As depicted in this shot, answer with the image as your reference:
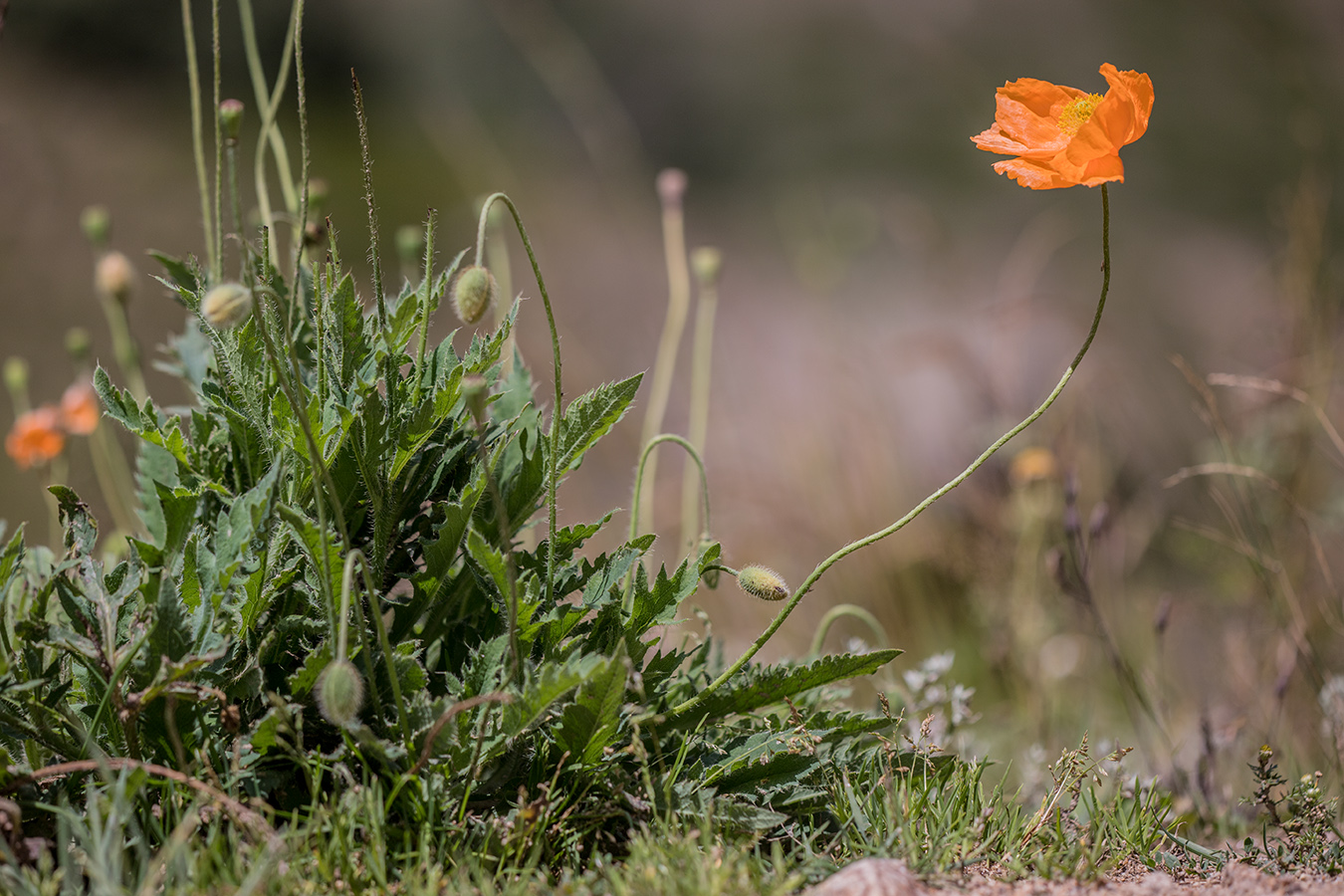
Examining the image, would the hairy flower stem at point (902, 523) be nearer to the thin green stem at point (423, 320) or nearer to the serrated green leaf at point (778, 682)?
the serrated green leaf at point (778, 682)

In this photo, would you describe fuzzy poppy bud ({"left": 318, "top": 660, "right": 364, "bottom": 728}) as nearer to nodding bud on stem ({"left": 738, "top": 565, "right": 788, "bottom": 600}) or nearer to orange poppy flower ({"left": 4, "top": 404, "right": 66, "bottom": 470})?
nodding bud on stem ({"left": 738, "top": 565, "right": 788, "bottom": 600})

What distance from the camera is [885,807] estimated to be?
3.72 ft

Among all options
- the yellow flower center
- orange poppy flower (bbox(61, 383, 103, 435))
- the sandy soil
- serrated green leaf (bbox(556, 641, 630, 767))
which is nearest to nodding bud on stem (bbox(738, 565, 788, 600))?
serrated green leaf (bbox(556, 641, 630, 767))

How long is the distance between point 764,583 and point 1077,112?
0.59 metres

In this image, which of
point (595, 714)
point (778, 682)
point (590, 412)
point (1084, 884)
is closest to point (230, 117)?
point (590, 412)

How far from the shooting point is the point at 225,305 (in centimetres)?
88

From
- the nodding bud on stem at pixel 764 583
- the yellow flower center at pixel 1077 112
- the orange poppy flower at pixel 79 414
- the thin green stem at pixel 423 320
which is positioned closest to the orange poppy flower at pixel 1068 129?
the yellow flower center at pixel 1077 112

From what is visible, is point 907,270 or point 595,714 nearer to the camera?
point 595,714

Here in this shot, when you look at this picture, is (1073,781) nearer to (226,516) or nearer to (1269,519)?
(226,516)

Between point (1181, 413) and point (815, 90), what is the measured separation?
18.0 feet

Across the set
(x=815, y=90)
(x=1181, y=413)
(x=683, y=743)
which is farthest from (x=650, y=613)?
(x=815, y=90)

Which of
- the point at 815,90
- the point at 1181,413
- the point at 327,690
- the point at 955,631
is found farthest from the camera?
the point at 815,90

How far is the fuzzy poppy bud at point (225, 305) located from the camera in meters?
0.87

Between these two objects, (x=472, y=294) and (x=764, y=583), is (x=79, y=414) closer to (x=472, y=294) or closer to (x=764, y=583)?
(x=472, y=294)
